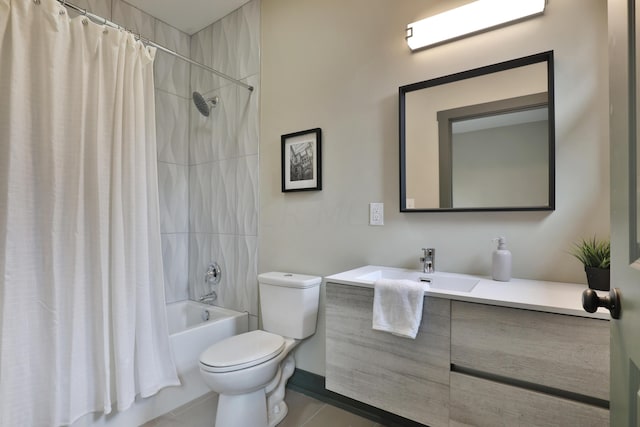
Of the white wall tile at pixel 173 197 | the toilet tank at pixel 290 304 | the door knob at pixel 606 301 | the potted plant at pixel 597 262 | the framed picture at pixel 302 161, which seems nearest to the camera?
the door knob at pixel 606 301

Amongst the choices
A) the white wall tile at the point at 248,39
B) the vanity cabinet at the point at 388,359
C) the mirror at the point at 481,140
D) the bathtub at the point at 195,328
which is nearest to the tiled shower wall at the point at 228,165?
the white wall tile at the point at 248,39

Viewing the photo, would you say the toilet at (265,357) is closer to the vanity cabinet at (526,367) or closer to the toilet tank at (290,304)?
the toilet tank at (290,304)

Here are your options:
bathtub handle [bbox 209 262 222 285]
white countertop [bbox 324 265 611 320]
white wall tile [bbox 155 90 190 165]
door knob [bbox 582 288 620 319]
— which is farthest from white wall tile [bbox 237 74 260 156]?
door knob [bbox 582 288 620 319]

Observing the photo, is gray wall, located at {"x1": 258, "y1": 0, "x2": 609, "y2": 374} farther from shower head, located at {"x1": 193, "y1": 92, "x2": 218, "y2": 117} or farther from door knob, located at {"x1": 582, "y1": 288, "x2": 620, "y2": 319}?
door knob, located at {"x1": 582, "y1": 288, "x2": 620, "y2": 319}

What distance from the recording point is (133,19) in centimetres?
235

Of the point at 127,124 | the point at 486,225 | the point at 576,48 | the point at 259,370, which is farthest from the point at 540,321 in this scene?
the point at 127,124

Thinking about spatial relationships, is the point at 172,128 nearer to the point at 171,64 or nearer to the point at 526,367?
the point at 171,64

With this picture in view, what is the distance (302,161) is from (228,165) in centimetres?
72

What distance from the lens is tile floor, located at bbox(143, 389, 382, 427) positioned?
1724 mm

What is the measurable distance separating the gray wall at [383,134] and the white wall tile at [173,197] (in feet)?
2.74

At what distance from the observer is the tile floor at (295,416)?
1.72 m

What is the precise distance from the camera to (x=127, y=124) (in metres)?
1.59

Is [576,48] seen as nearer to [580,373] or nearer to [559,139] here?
[559,139]

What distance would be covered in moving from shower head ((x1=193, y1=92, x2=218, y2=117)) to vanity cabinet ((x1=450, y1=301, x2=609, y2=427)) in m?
2.23
